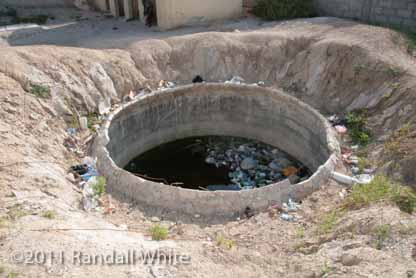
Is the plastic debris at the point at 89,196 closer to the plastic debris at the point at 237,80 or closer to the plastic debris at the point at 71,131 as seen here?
the plastic debris at the point at 71,131

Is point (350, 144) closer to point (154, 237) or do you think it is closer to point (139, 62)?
point (154, 237)

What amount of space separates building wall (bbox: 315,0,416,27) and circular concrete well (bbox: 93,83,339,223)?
431 cm

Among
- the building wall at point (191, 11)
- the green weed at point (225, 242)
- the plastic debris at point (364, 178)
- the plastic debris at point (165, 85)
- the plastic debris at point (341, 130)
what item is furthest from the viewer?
the building wall at point (191, 11)

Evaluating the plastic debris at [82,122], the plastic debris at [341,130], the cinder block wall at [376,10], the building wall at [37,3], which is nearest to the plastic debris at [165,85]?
the plastic debris at [82,122]

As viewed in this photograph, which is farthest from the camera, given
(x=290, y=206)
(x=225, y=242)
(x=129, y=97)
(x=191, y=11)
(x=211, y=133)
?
(x=191, y=11)

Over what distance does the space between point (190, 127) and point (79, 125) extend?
3.77 m

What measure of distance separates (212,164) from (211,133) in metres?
1.31

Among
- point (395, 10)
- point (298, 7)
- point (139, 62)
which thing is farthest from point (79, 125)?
point (395, 10)

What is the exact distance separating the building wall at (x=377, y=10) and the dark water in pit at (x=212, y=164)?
521 cm

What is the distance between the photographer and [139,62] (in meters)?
10.5

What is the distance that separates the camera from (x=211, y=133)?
11875 millimetres

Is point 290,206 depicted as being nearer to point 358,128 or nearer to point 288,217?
point 288,217

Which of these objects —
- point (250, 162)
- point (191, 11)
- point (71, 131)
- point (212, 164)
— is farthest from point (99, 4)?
point (250, 162)

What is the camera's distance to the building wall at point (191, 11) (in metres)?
13.0
